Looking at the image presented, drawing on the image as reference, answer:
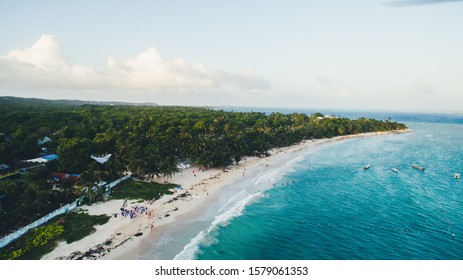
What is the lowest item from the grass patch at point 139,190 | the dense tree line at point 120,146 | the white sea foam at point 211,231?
the white sea foam at point 211,231

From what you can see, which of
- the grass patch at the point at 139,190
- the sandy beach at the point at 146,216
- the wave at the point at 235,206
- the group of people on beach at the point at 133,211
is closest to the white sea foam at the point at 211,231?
the wave at the point at 235,206

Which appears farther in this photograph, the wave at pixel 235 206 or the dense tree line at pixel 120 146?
the dense tree line at pixel 120 146

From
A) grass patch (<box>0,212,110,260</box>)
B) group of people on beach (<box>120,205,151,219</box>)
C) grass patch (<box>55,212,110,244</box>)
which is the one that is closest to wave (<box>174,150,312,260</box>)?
group of people on beach (<box>120,205,151,219</box>)

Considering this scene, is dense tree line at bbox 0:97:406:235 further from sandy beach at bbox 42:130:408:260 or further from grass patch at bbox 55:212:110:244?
grass patch at bbox 55:212:110:244

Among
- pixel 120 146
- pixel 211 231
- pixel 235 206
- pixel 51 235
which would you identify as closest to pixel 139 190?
pixel 120 146

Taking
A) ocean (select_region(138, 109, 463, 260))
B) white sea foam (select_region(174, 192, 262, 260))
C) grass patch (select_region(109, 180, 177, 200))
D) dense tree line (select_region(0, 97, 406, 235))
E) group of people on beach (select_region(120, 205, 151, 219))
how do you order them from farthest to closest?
dense tree line (select_region(0, 97, 406, 235)), grass patch (select_region(109, 180, 177, 200)), group of people on beach (select_region(120, 205, 151, 219)), ocean (select_region(138, 109, 463, 260)), white sea foam (select_region(174, 192, 262, 260))

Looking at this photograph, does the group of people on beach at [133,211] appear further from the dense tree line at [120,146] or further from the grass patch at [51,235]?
the dense tree line at [120,146]

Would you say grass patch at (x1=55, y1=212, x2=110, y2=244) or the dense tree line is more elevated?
the dense tree line
